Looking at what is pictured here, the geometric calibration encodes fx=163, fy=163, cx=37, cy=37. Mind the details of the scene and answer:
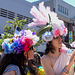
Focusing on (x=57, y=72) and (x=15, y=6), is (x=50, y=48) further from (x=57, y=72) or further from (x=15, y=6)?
(x=15, y=6)

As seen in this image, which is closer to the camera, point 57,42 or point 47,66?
point 47,66

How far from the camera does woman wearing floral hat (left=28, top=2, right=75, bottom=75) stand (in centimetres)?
244

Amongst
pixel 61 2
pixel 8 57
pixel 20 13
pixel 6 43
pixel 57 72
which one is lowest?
pixel 57 72

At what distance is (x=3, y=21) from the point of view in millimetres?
15539

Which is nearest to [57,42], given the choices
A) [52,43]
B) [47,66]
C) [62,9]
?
[52,43]

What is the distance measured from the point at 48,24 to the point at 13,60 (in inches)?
37.1

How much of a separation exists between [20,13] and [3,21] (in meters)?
2.83

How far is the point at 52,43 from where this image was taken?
259 cm

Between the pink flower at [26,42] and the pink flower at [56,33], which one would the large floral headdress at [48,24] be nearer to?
the pink flower at [56,33]

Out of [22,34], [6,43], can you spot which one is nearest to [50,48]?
[22,34]

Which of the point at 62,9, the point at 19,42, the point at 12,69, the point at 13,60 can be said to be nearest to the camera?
the point at 12,69

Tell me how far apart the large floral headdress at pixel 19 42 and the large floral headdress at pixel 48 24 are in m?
0.31

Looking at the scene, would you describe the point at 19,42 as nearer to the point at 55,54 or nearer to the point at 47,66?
the point at 47,66

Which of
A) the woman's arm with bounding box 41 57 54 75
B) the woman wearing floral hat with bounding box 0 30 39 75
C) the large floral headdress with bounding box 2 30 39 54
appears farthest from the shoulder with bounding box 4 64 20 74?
the woman's arm with bounding box 41 57 54 75
